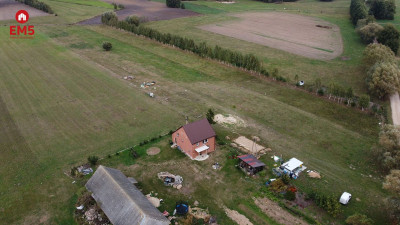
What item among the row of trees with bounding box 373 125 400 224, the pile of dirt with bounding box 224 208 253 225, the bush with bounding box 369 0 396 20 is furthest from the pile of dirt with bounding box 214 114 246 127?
the bush with bounding box 369 0 396 20

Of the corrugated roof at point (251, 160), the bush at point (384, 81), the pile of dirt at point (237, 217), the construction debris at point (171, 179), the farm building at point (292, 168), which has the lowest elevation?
the pile of dirt at point (237, 217)

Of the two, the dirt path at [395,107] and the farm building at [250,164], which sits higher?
the dirt path at [395,107]

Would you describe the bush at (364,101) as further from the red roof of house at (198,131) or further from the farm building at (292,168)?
the red roof of house at (198,131)

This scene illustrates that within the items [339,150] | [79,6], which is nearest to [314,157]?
[339,150]

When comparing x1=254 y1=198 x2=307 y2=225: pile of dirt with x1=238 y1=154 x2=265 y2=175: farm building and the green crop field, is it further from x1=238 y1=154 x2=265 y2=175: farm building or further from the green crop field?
x1=238 y1=154 x2=265 y2=175: farm building

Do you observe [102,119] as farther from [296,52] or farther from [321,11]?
[321,11]

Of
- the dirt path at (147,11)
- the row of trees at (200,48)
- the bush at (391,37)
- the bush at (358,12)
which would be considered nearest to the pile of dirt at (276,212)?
the row of trees at (200,48)
